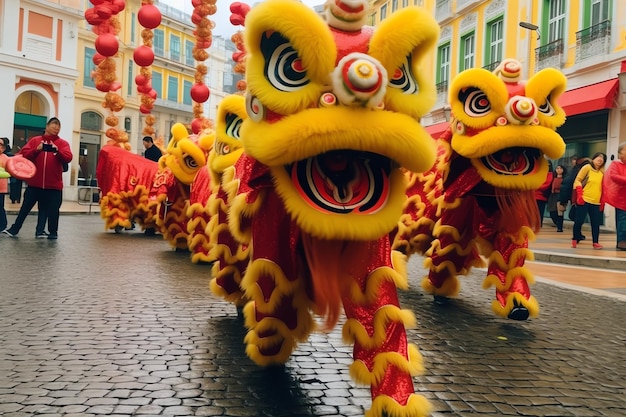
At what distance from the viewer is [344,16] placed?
2656 millimetres

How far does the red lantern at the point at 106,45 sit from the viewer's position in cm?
1298

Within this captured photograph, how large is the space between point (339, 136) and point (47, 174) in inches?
344

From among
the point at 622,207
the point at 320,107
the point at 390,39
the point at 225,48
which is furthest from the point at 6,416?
the point at 225,48

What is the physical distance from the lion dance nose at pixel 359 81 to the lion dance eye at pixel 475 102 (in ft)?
8.00

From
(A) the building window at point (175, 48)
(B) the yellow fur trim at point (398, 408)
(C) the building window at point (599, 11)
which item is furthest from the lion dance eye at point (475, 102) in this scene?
(A) the building window at point (175, 48)

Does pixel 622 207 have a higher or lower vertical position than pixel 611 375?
higher

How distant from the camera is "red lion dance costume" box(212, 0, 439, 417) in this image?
2377 millimetres

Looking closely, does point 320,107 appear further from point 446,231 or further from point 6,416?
point 446,231

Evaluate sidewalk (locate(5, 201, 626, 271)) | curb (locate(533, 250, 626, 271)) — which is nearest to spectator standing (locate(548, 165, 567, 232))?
sidewalk (locate(5, 201, 626, 271))

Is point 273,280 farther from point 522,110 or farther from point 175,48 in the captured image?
point 175,48

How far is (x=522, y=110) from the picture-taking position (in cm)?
441

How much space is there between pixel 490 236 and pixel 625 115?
12393 mm

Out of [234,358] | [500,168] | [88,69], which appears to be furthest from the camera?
[88,69]

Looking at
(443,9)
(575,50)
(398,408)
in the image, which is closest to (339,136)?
(398,408)
